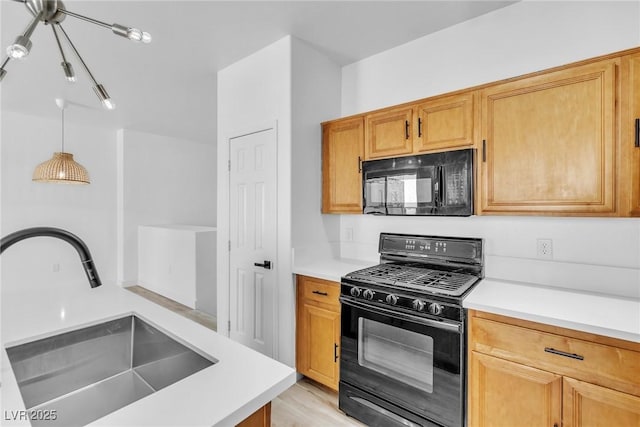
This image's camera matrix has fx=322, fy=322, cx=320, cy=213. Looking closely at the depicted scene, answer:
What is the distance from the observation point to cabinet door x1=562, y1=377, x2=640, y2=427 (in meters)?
1.29

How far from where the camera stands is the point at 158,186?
5805 mm

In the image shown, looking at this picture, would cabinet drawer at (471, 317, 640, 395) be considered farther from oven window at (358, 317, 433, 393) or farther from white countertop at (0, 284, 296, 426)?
white countertop at (0, 284, 296, 426)

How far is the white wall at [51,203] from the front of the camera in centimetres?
448

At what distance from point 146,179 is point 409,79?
4.86 metres

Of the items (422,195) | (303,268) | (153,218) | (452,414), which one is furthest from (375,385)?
(153,218)

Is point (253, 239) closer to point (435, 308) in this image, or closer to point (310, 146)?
point (310, 146)

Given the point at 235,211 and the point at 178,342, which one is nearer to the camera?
the point at 178,342

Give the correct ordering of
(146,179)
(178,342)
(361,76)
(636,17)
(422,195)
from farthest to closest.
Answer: (146,179) → (361,76) → (422,195) → (636,17) → (178,342)

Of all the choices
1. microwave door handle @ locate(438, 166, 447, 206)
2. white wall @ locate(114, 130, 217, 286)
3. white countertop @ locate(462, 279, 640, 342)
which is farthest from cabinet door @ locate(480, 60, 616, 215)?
white wall @ locate(114, 130, 217, 286)

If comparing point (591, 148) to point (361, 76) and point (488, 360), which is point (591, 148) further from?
point (361, 76)

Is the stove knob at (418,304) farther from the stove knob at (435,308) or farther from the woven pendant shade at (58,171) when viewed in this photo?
the woven pendant shade at (58,171)

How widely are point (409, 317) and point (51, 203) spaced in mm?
5472

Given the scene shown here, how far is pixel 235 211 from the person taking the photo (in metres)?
2.93

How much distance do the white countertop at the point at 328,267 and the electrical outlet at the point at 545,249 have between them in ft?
3.82
